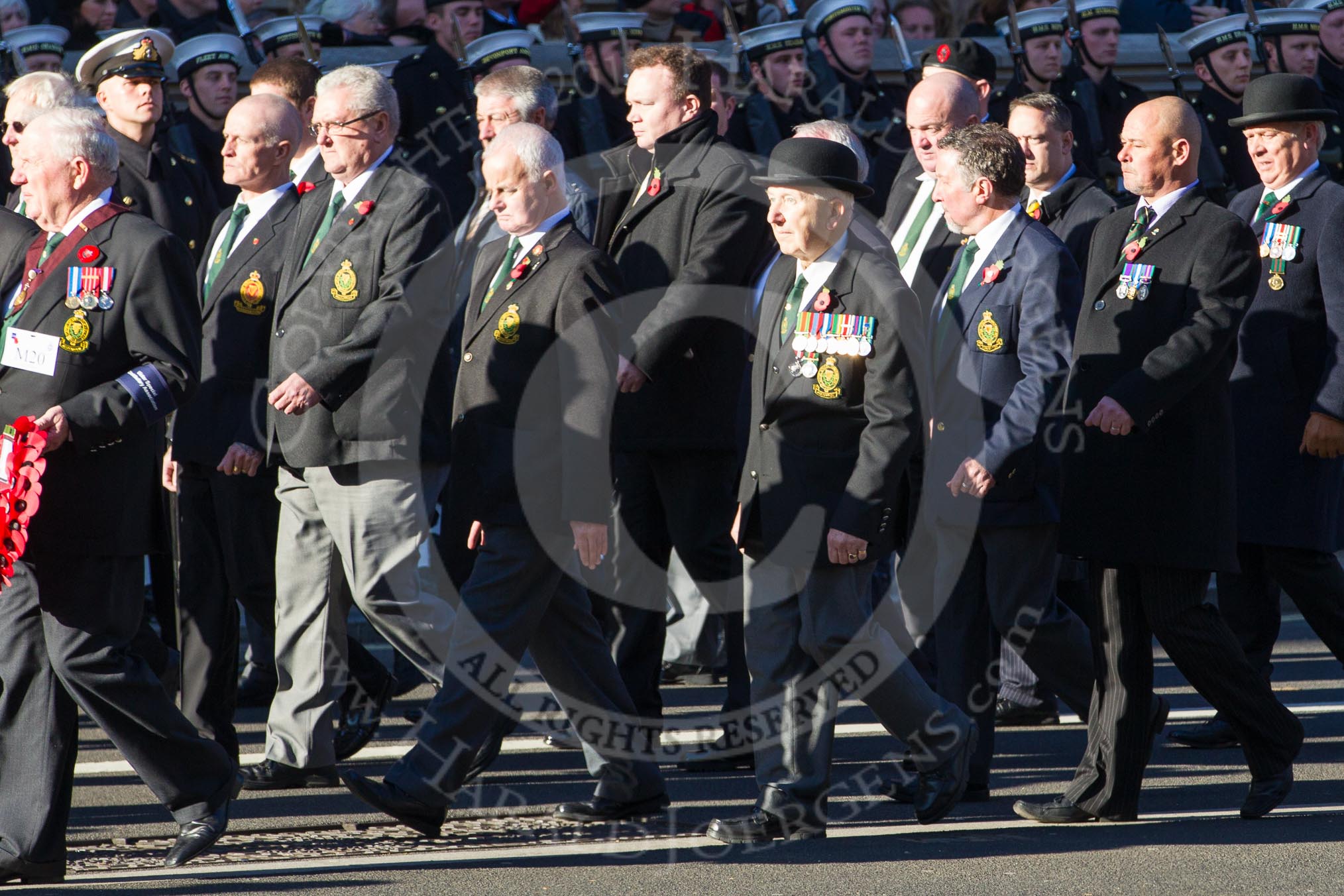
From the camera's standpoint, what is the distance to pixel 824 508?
538cm

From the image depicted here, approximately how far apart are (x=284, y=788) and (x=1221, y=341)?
10.1 ft

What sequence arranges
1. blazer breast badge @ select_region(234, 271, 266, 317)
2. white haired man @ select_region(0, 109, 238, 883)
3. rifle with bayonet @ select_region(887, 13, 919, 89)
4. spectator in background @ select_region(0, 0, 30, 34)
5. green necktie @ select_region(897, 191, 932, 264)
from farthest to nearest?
rifle with bayonet @ select_region(887, 13, 919, 89), spectator in background @ select_region(0, 0, 30, 34), green necktie @ select_region(897, 191, 932, 264), blazer breast badge @ select_region(234, 271, 266, 317), white haired man @ select_region(0, 109, 238, 883)

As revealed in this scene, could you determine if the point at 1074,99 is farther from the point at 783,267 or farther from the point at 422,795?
the point at 422,795

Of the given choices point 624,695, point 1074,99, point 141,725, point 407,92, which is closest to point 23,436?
point 141,725

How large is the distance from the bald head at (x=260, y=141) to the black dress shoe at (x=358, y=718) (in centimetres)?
165

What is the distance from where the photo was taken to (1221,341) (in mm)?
5488

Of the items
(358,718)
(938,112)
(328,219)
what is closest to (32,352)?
(328,219)

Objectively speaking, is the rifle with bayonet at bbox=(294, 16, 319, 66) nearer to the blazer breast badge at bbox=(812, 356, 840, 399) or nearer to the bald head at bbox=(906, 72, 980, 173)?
the bald head at bbox=(906, 72, 980, 173)

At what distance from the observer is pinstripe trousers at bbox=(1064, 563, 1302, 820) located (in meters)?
5.55

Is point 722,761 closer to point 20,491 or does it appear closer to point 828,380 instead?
point 828,380

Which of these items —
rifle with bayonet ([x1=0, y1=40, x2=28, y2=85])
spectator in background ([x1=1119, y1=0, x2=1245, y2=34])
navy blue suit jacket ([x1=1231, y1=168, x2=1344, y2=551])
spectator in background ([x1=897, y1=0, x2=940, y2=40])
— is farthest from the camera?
spectator in background ([x1=1119, y1=0, x2=1245, y2=34])

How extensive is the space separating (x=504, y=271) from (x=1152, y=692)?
7.11ft

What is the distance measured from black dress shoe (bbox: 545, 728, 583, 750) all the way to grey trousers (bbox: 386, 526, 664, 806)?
908mm

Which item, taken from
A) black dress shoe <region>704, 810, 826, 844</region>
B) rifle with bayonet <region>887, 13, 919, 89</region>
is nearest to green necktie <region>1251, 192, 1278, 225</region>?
black dress shoe <region>704, 810, 826, 844</region>
